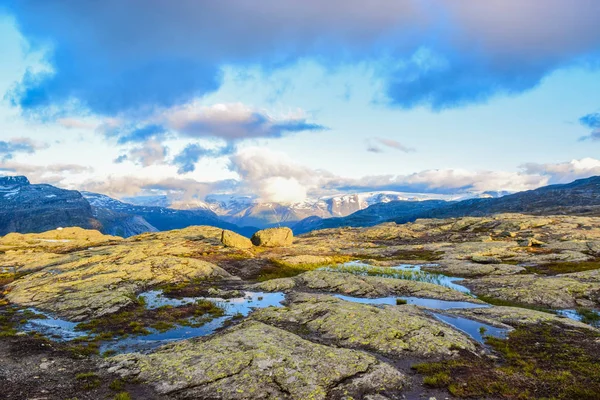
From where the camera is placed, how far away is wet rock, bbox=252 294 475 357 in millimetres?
30422

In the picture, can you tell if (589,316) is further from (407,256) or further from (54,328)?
(407,256)

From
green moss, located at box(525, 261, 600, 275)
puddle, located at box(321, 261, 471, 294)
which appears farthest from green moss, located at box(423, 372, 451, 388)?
green moss, located at box(525, 261, 600, 275)

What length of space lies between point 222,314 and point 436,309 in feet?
98.5

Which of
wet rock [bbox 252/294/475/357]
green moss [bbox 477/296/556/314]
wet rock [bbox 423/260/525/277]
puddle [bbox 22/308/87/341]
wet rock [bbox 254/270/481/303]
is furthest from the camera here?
wet rock [bbox 423/260/525/277]

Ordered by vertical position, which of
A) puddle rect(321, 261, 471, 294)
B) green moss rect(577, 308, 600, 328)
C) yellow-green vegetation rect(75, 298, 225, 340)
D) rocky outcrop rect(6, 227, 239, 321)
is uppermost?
rocky outcrop rect(6, 227, 239, 321)

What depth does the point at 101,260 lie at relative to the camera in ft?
280

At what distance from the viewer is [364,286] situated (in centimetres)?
6022

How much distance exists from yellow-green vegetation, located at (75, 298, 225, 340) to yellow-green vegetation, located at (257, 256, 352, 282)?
26.1 metres

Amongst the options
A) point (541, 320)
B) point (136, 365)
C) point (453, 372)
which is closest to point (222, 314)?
point (136, 365)

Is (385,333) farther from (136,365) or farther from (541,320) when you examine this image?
(136,365)

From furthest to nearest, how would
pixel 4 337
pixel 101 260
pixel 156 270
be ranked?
pixel 101 260 → pixel 156 270 → pixel 4 337

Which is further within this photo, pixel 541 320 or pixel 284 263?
pixel 284 263

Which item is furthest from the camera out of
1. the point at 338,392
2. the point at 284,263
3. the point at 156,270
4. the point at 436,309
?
the point at 284,263

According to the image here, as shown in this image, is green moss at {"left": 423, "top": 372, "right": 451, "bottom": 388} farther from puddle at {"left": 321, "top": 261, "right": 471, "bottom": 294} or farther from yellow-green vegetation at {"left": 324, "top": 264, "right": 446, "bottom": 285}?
yellow-green vegetation at {"left": 324, "top": 264, "right": 446, "bottom": 285}
